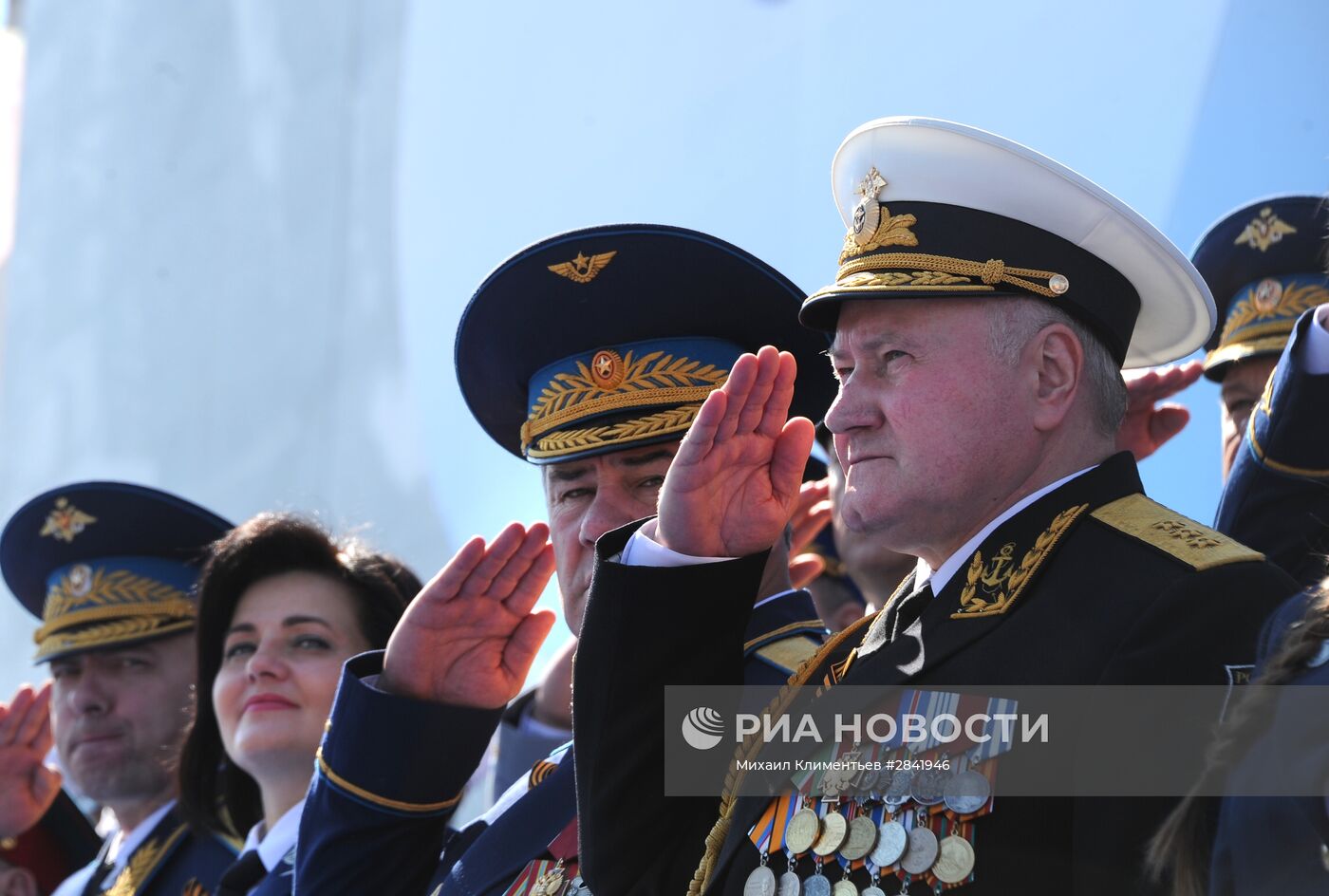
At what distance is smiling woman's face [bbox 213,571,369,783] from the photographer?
3543 millimetres

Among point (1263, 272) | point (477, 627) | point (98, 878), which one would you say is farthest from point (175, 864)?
point (1263, 272)

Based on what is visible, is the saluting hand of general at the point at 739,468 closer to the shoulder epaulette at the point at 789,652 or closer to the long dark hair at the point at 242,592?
the shoulder epaulette at the point at 789,652

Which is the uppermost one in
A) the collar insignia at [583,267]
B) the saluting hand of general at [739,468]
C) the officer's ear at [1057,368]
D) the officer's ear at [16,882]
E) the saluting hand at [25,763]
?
the collar insignia at [583,267]

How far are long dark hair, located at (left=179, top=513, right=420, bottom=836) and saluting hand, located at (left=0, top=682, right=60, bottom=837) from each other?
81 cm

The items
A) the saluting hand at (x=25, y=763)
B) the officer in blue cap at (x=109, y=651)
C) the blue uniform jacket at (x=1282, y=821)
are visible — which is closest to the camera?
the blue uniform jacket at (x=1282, y=821)

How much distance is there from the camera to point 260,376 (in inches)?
289

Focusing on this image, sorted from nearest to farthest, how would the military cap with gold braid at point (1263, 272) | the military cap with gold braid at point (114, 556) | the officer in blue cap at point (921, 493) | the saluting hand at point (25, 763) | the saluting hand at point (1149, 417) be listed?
the officer in blue cap at point (921, 493) → the saluting hand at point (1149, 417) → the military cap with gold braid at point (1263, 272) → the military cap with gold braid at point (114, 556) → the saluting hand at point (25, 763)

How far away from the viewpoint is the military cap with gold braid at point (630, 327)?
9.16 feet

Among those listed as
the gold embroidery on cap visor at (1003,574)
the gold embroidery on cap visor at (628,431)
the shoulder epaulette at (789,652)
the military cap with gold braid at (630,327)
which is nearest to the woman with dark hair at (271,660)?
the military cap with gold braid at (630,327)

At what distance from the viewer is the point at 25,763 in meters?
4.57

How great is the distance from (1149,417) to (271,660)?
1.91 meters

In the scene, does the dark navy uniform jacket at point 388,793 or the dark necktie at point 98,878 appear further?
the dark necktie at point 98,878

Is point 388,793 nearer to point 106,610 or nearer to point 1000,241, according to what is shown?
point 1000,241

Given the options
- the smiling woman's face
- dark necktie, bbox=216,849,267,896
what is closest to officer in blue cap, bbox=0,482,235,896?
A: the smiling woman's face
